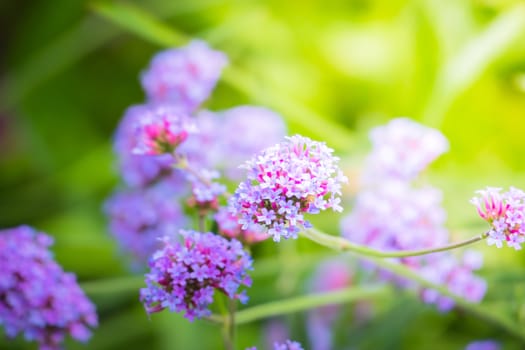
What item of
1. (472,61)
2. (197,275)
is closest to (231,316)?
(197,275)

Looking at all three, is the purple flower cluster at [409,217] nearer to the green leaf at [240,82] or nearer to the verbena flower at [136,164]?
the green leaf at [240,82]

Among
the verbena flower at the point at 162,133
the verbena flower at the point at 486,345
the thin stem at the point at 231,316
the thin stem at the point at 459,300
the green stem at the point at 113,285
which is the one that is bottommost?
the thin stem at the point at 231,316

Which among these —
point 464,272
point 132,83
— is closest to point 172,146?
point 464,272

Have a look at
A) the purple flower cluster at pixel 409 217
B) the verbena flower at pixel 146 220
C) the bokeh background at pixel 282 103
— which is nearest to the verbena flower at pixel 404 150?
the purple flower cluster at pixel 409 217

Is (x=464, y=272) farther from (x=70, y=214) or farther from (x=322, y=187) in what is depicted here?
(x=70, y=214)

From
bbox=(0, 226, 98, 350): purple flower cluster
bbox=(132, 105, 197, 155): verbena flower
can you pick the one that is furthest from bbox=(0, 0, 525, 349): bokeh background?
bbox=(132, 105, 197, 155): verbena flower

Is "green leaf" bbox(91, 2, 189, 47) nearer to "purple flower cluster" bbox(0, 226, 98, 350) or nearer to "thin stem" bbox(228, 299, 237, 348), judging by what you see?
"purple flower cluster" bbox(0, 226, 98, 350)
